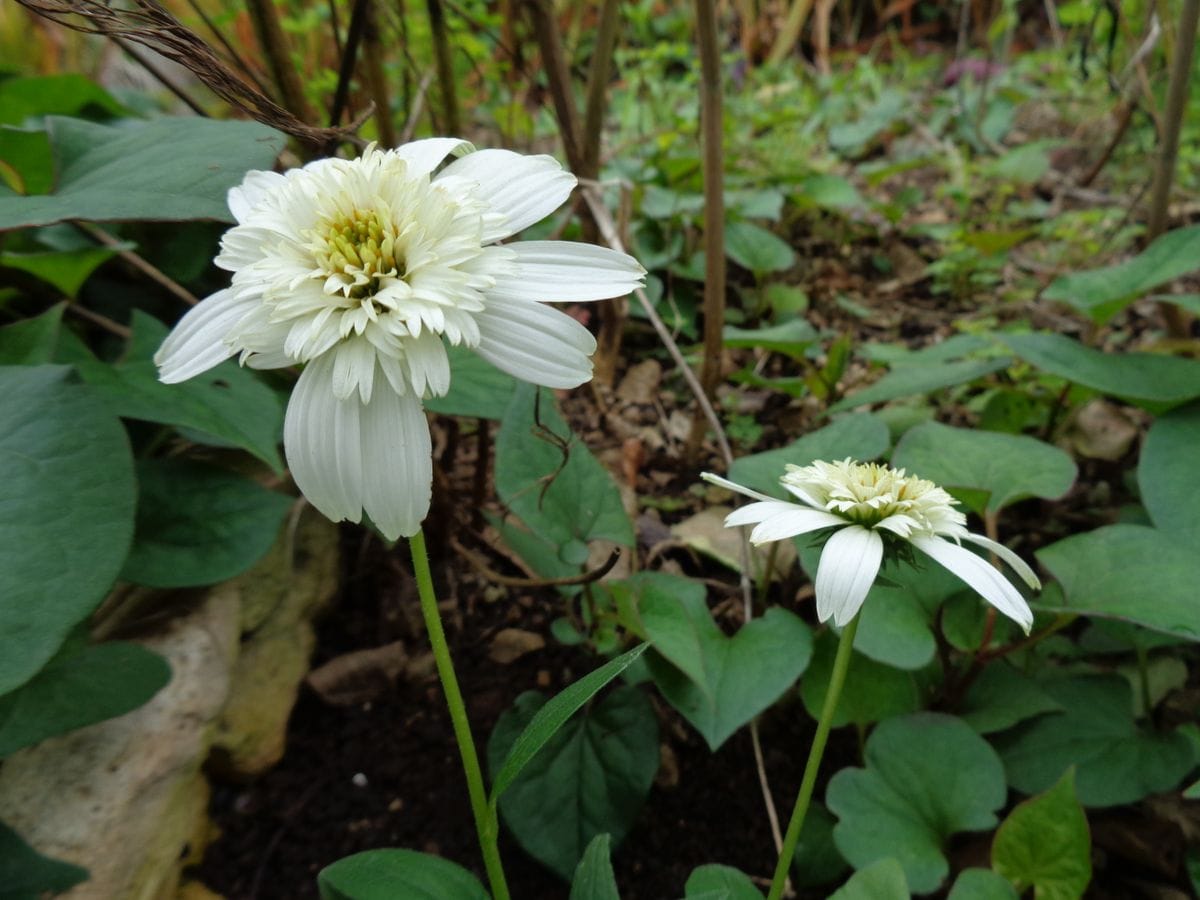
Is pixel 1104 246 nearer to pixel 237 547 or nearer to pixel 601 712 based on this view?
pixel 601 712

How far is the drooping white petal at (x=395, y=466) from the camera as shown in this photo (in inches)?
18.7

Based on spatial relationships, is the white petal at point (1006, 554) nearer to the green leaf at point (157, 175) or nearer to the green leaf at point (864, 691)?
the green leaf at point (864, 691)

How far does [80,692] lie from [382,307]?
48 centimetres

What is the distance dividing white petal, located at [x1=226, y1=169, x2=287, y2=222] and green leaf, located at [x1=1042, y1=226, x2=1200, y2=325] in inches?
40.8

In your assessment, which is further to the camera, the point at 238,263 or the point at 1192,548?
the point at 1192,548

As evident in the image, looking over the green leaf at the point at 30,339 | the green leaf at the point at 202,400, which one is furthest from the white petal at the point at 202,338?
the green leaf at the point at 30,339

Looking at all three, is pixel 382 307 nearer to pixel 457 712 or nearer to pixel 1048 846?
pixel 457 712

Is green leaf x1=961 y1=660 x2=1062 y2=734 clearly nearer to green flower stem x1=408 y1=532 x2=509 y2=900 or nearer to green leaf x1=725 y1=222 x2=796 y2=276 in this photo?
green flower stem x1=408 y1=532 x2=509 y2=900

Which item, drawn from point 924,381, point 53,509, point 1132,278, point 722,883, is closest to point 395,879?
point 722,883

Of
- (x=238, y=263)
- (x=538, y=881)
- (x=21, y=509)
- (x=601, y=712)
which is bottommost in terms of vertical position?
(x=538, y=881)

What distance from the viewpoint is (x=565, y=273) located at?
0.53 meters

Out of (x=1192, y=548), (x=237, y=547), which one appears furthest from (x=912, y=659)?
(x=237, y=547)

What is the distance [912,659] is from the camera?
747 mm

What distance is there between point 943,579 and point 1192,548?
230mm
